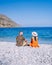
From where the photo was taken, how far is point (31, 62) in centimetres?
802

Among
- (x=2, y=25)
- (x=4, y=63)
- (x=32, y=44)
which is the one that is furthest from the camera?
(x=2, y=25)

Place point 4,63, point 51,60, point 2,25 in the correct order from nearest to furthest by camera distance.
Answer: point 4,63 < point 51,60 < point 2,25

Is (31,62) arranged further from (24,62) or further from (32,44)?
(32,44)

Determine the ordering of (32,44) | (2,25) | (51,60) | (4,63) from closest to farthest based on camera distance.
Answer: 1. (4,63)
2. (51,60)
3. (32,44)
4. (2,25)

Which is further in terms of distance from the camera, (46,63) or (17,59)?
(17,59)

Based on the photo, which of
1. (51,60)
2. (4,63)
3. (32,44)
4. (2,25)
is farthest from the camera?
(2,25)

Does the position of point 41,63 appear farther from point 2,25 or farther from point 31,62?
point 2,25

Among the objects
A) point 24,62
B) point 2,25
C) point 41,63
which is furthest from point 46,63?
point 2,25

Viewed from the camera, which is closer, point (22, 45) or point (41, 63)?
point (41, 63)

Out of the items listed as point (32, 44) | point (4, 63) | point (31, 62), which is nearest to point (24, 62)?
point (31, 62)

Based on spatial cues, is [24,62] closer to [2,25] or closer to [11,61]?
[11,61]

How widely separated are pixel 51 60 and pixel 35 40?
18.1ft

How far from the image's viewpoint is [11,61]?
26.6 ft

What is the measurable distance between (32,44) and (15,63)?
575 cm
